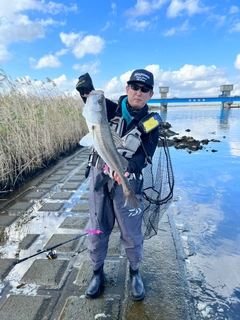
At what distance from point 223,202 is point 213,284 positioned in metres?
2.83

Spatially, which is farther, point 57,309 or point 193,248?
point 193,248

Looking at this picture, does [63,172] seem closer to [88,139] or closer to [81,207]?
[81,207]

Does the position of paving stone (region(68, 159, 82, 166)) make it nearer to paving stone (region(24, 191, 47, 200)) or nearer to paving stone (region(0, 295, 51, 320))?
paving stone (region(24, 191, 47, 200))

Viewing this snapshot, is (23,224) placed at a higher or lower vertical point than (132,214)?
lower

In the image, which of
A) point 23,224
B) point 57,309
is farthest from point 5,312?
point 23,224

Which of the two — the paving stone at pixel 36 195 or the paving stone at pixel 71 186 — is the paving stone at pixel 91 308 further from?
the paving stone at pixel 71 186

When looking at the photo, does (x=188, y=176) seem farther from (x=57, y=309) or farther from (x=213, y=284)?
(x=57, y=309)

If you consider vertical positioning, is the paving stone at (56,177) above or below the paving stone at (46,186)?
below

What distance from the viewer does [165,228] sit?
3842 mm

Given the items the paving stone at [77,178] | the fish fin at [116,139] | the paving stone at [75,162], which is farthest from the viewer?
the paving stone at [75,162]

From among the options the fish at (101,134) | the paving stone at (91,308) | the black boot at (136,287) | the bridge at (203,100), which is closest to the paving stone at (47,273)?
the paving stone at (91,308)

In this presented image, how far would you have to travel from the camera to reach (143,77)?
7.77 feet

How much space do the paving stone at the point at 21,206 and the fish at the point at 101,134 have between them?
306cm

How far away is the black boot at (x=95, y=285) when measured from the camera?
2385mm
